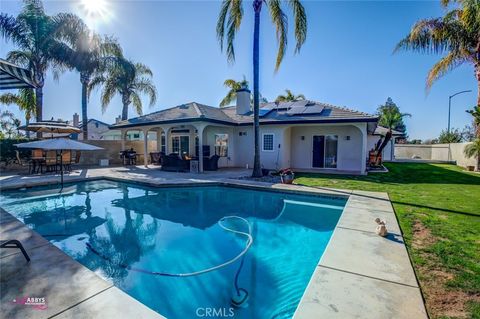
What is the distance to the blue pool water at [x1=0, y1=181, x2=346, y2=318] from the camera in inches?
141

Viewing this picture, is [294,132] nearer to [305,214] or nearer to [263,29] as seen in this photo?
[263,29]

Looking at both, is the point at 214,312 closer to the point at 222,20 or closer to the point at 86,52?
the point at 222,20

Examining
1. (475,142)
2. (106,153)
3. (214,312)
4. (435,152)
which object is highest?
(475,142)

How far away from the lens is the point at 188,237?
5.79m

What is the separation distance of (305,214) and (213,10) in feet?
37.7

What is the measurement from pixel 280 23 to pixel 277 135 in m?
6.19

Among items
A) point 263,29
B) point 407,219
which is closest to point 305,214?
point 407,219

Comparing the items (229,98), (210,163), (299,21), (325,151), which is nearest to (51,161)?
(210,163)

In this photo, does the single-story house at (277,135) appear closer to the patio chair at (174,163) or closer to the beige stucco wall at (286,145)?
the beige stucco wall at (286,145)

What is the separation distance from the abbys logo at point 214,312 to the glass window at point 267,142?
12816 millimetres

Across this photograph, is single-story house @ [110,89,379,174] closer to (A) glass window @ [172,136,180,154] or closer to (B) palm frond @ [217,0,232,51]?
(A) glass window @ [172,136,180,154]

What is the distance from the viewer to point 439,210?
6.56m

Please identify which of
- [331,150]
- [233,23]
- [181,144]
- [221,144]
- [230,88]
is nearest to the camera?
[233,23]

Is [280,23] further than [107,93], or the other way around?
[107,93]
